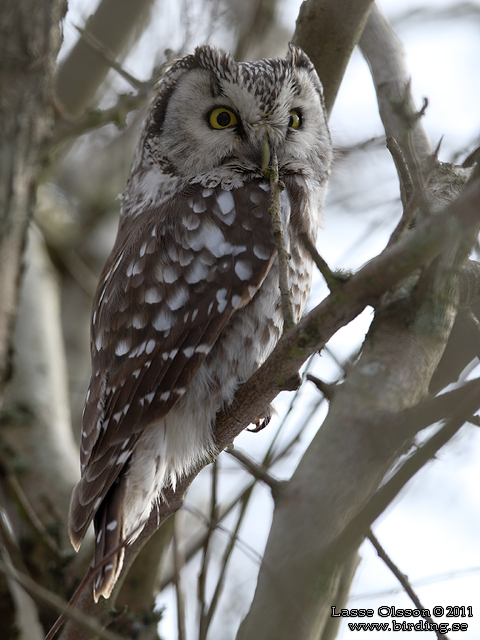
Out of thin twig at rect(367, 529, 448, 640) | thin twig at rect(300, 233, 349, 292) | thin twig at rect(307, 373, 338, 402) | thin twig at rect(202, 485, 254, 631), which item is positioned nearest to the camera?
thin twig at rect(300, 233, 349, 292)

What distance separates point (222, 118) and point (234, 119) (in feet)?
0.22

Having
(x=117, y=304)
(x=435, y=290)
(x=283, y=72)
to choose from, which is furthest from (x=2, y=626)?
(x=283, y=72)

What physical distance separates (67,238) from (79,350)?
3.71 feet

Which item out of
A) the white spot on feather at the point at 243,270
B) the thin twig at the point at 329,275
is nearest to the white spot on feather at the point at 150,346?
the white spot on feather at the point at 243,270

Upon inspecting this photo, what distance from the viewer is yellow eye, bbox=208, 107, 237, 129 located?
2895mm

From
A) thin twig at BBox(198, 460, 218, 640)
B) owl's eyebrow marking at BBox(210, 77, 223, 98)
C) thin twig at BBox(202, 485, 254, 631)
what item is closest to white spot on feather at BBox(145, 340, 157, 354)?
thin twig at BBox(198, 460, 218, 640)

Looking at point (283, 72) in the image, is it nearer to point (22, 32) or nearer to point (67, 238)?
point (22, 32)

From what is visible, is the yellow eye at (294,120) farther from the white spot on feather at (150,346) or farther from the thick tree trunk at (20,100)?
the thick tree trunk at (20,100)

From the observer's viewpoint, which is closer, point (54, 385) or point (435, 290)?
point (435, 290)

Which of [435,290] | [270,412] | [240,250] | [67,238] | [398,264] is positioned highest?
[67,238]

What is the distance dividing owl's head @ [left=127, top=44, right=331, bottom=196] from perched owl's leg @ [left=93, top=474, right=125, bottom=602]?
1351mm

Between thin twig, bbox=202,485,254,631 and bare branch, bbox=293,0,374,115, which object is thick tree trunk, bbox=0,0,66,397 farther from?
thin twig, bbox=202,485,254,631

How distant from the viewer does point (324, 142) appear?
3.17 m

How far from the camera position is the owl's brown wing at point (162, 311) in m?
2.43
